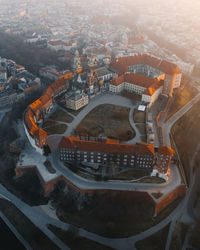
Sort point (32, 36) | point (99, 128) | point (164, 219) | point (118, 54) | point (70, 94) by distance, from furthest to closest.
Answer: point (32, 36)
point (118, 54)
point (70, 94)
point (99, 128)
point (164, 219)

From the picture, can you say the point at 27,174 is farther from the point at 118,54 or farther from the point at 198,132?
the point at 118,54

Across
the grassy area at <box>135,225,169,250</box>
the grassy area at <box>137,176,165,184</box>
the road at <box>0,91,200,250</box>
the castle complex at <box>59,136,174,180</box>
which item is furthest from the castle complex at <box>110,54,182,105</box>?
the grassy area at <box>135,225,169,250</box>

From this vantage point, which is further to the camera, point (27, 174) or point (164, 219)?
point (27, 174)

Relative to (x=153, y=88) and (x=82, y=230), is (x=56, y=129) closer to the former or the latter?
(x=82, y=230)

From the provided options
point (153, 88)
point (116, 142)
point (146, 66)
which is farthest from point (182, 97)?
point (116, 142)

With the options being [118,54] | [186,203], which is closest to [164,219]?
[186,203]
